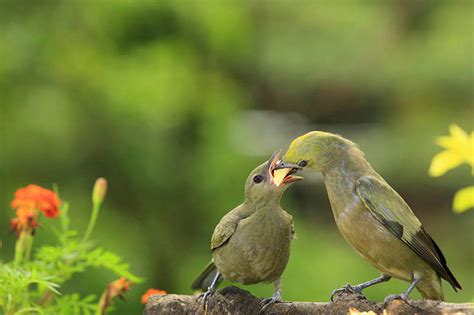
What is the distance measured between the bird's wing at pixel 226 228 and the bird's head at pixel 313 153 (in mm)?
245

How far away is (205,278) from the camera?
2.69 metres

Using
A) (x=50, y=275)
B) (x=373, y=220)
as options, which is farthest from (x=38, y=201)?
(x=373, y=220)

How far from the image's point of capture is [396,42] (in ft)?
35.5

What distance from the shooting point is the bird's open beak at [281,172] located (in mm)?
2252

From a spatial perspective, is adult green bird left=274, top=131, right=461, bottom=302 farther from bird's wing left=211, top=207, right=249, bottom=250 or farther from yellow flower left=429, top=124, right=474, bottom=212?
yellow flower left=429, top=124, right=474, bottom=212

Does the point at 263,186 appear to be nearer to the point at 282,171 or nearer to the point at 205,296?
the point at 282,171

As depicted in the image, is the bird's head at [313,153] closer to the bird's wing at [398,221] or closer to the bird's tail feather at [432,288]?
the bird's wing at [398,221]

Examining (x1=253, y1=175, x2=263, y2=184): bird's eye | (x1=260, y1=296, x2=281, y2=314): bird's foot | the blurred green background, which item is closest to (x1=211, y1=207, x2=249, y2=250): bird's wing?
(x1=253, y1=175, x2=263, y2=184): bird's eye

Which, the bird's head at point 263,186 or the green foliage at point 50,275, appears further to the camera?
the bird's head at point 263,186

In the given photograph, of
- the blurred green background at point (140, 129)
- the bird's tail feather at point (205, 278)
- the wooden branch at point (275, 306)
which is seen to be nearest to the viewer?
the wooden branch at point (275, 306)

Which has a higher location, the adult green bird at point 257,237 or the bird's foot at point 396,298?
the adult green bird at point 257,237

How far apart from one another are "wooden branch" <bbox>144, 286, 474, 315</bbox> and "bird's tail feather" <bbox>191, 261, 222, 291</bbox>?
0.79ft

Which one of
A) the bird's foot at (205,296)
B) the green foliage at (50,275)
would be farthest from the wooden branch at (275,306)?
the green foliage at (50,275)

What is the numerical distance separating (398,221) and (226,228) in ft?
1.61
